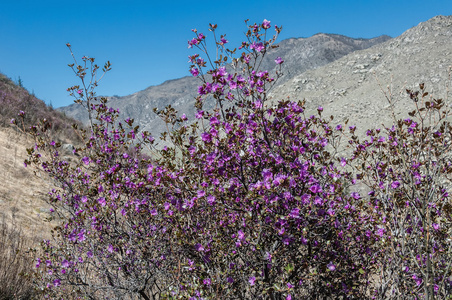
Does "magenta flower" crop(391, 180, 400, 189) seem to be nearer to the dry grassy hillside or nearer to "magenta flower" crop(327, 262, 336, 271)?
"magenta flower" crop(327, 262, 336, 271)

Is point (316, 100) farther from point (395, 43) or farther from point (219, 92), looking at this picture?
point (219, 92)

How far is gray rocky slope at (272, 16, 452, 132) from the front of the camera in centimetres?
2288

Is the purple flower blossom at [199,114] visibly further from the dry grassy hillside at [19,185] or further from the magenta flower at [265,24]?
the dry grassy hillside at [19,185]

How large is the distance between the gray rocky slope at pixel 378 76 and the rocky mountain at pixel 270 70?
2209 centimetres

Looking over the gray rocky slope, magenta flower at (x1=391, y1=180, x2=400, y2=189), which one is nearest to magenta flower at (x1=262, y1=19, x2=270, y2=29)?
magenta flower at (x1=391, y1=180, x2=400, y2=189)

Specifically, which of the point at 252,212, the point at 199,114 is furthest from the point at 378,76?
the point at 252,212

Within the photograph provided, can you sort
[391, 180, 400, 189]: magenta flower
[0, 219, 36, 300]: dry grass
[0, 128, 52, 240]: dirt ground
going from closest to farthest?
[391, 180, 400, 189]: magenta flower → [0, 219, 36, 300]: dry grass → [0, 128, 52, 240]: dirt ground

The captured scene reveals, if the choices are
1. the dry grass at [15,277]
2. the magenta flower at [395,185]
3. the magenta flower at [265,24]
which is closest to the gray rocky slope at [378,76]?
the magenta flower at [395,185]

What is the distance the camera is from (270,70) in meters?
83.4

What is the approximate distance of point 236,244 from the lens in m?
2.70

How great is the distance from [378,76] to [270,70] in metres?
56.8

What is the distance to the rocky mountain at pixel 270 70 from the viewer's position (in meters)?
74.7

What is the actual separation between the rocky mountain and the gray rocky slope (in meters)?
22.1

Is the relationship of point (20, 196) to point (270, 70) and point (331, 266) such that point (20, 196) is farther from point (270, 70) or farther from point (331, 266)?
point (270, 70)
